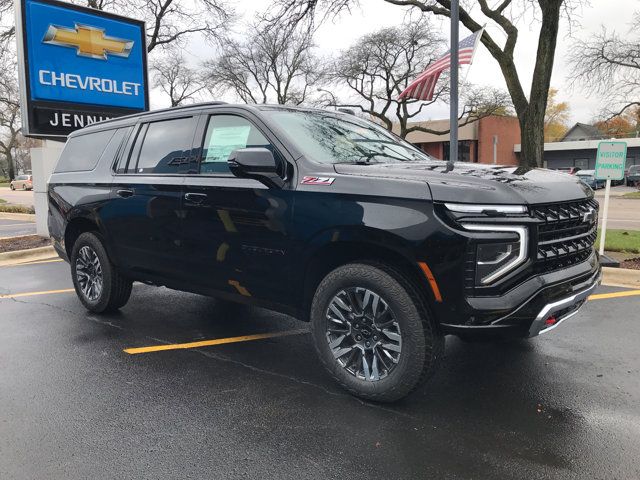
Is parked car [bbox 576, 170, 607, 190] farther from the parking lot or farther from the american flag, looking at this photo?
the parking lot

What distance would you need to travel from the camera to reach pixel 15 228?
47.6ft

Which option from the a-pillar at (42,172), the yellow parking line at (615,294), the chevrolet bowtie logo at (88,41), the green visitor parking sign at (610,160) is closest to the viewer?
the yellow parking line at (615,294)

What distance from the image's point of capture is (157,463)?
279cm

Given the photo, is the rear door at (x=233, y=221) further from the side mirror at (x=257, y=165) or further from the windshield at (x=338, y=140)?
the windshield at (x=338, y=140)

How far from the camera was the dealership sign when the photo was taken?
1016cm

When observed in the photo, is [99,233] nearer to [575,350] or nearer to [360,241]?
[360,241]

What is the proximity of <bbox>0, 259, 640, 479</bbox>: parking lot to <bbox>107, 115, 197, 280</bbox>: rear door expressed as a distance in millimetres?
744

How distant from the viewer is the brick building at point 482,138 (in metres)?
46.0

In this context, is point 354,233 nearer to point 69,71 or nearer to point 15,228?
point 69,71

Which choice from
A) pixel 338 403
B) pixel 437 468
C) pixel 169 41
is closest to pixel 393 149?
pixel 338 403

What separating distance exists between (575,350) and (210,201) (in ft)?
10.6

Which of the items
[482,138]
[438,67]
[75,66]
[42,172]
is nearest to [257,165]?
[438,67]

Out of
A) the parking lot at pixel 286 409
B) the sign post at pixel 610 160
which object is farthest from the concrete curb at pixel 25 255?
the sign post at pixel 610 160

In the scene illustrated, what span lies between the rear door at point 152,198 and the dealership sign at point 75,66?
6527mm
